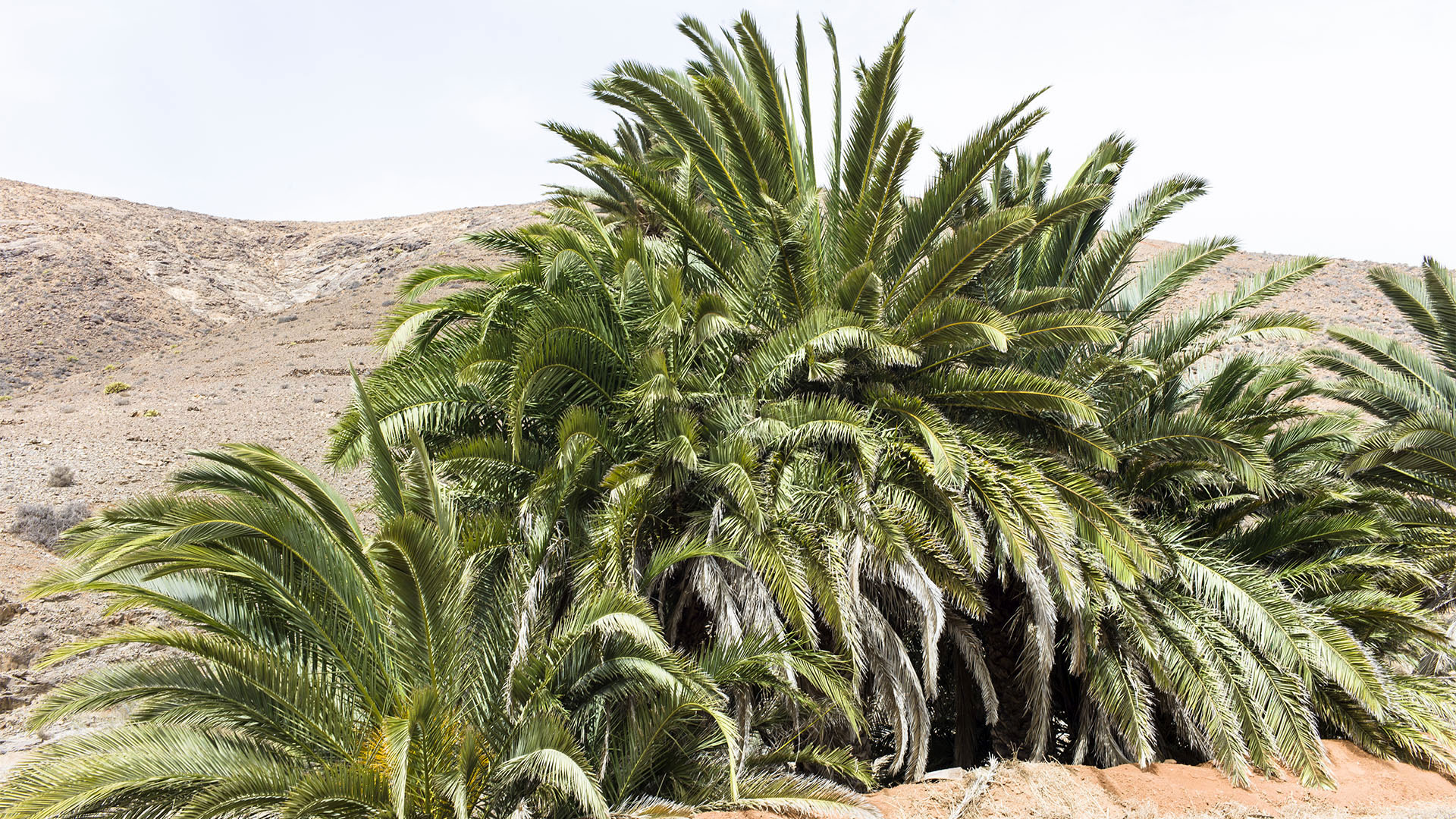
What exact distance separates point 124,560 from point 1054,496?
23.0 feet

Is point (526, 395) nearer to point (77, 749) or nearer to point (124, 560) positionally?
point (124, 560)

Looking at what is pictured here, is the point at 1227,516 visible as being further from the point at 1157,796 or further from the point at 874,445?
the point at 874,445

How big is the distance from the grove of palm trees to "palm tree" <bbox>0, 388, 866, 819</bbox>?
35 mm

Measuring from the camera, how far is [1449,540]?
11055 millimetres

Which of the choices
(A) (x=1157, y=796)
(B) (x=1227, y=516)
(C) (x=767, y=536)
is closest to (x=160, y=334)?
(C) (x=767, y=536)

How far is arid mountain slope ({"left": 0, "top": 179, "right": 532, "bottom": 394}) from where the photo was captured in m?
41.6

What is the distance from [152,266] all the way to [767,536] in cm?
5458

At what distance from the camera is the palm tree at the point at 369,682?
5.61m

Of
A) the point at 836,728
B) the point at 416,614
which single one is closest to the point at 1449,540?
the point at 836,728

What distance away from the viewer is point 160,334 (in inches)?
1756

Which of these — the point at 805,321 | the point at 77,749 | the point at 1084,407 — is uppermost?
the point at 805,321

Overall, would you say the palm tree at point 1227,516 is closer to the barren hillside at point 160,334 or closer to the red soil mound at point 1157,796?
Result: the red soil mound at point 1157,796

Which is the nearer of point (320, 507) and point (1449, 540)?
point (320, 507)

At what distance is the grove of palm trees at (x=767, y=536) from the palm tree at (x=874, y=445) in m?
0.04
